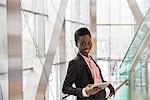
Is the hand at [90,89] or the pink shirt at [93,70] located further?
the pink shirt at [93,70]

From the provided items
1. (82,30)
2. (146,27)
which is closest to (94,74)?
(82,30)

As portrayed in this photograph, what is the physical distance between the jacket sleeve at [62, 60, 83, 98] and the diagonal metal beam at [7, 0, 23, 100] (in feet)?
3.44

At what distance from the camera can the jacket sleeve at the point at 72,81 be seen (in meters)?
2.40

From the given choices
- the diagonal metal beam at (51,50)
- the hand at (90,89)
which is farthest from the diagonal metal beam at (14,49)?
the diagonal metal beam at (51,50)

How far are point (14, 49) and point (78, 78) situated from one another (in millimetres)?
1139

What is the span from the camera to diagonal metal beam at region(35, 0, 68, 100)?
533 cm

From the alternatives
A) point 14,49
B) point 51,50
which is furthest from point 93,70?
point 51,50

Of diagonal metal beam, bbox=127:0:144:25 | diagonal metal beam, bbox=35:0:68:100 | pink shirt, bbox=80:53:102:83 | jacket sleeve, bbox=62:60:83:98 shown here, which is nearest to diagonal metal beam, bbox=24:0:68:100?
diagonal metal beam, bbox=35:0:68:100

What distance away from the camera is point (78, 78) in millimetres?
2482

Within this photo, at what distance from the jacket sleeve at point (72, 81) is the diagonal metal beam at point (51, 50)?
2.79 meters

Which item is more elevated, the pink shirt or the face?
the face

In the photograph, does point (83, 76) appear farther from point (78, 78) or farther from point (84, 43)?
point (84, 43)

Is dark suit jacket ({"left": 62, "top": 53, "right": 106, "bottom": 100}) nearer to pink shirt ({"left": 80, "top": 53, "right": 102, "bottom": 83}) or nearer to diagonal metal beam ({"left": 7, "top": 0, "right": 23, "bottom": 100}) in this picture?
pink shirt ({"left": 80, "top": 53, "right": 102, "bottom": 83})

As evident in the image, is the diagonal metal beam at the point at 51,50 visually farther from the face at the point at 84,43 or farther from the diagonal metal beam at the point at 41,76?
the face at the point at 84,43
